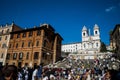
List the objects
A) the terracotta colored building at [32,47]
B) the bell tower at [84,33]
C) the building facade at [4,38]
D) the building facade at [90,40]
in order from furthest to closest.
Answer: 1. the bell tower at [84,33]
2. the building facade at [90,40]
3. the building facade at [4,38]
4. the terracotta colored building at [32,47]

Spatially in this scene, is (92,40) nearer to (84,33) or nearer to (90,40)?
(90,40)

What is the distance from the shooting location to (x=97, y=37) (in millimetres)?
104375

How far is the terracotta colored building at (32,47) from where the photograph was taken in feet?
Answer: 117

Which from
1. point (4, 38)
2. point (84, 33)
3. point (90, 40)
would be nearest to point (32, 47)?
point (4, 38)

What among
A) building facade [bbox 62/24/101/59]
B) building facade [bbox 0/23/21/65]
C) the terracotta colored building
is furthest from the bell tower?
building facade [bbox 0/23/21/65]

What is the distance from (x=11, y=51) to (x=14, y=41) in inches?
125

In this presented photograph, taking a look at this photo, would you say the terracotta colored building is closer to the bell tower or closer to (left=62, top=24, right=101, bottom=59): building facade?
(left=62, top=24, right=101, bottom=59): building facade

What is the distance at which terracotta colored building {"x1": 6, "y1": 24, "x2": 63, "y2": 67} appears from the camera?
35522 millimetres

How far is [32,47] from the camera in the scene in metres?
36.8

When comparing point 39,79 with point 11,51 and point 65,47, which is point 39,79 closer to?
point 11,51

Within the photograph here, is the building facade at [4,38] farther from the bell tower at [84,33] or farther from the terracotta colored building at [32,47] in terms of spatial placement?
the bell tower at [84,33]

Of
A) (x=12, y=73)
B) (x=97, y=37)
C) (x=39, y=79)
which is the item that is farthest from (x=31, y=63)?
(x=97, y=37)

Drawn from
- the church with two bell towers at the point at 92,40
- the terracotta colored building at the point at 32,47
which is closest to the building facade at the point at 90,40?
the church with two bell towers at the point at 92,40

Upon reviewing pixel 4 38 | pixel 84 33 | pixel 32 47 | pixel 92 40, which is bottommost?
pixel 32 47
